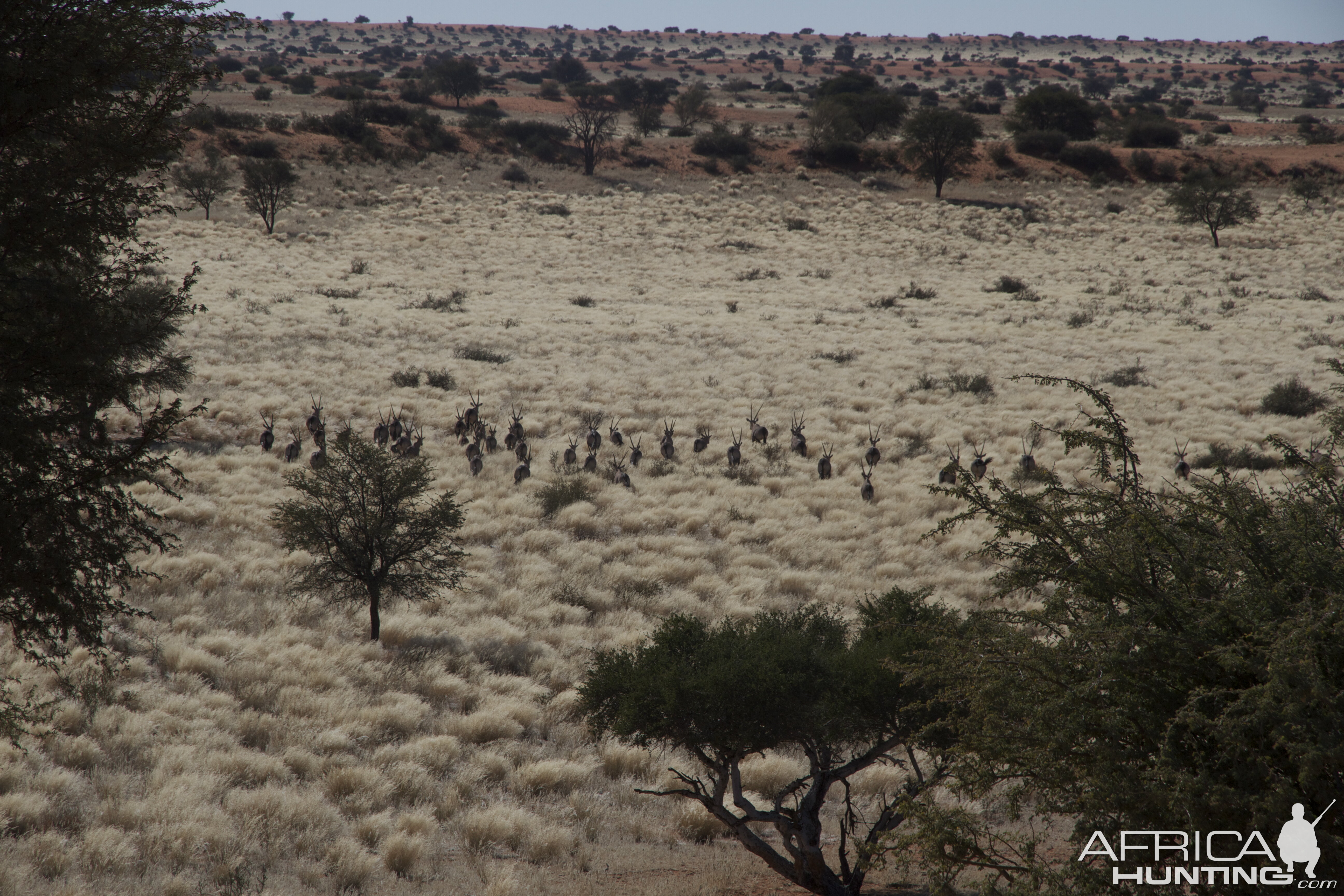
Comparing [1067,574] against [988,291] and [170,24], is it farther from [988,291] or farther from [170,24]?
[988,291]

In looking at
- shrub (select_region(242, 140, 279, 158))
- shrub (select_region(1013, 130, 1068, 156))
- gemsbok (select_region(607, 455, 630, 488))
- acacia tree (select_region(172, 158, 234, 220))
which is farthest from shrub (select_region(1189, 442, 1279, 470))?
shrub (select_region(242, 140, 279, 158))

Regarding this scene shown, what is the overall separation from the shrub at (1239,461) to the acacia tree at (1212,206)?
36.7 meters

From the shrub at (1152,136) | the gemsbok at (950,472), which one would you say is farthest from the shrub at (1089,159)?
the gemsbok at (950,472)

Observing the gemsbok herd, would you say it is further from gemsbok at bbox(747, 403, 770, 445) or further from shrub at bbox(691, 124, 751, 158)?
shrub at bbox(691, 124, 751, 158)

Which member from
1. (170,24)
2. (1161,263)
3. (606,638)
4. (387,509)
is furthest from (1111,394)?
(1161,263)

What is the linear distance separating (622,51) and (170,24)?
164447 mm

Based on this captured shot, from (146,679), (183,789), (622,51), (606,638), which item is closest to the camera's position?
(183,789)

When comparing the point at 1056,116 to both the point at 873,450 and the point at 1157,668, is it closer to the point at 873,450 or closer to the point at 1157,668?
the point at 873,450

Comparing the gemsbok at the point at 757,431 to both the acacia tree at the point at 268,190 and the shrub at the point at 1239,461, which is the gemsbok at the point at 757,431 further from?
the acacia tree at the point at 268,190

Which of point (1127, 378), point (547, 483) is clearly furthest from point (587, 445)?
point (1127, 378)

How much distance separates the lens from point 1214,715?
4.43m

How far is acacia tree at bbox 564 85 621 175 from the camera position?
66562 millimetres

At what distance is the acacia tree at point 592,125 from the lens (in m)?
66.6

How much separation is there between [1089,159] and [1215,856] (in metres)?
71.2
